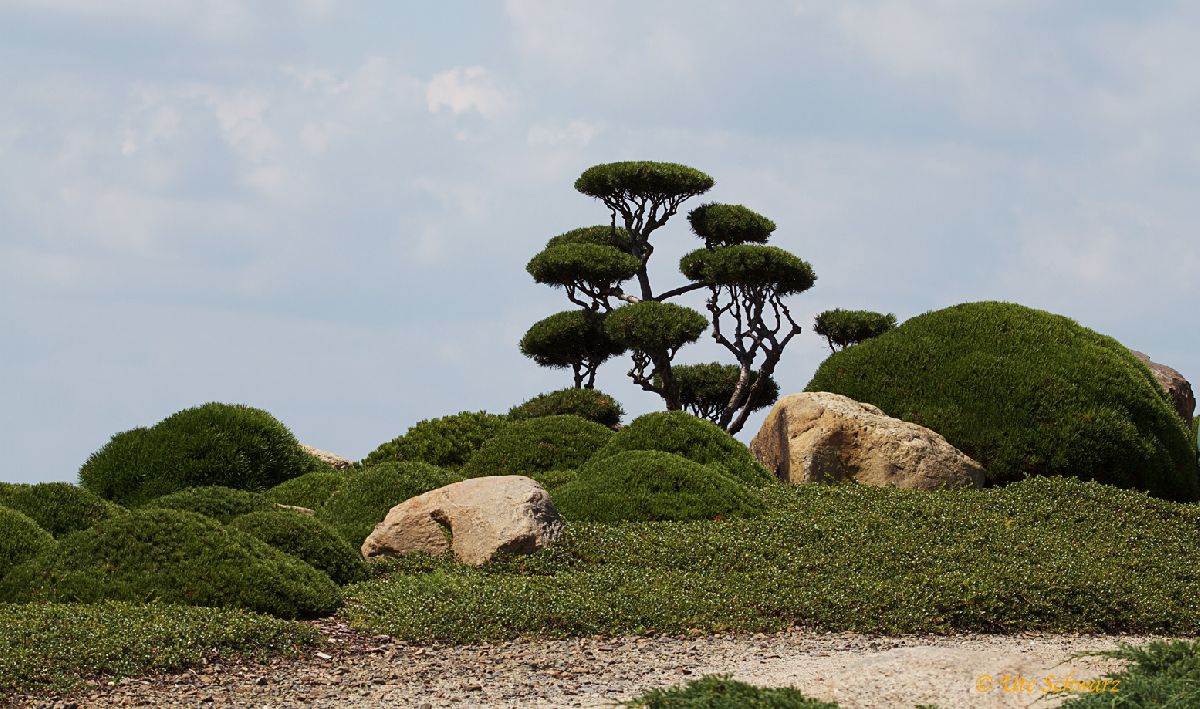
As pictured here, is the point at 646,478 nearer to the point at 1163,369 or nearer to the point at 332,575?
the point at 332,575

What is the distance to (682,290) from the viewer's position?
2628cm

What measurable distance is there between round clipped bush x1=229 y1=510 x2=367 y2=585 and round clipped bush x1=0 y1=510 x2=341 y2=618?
1.83ft

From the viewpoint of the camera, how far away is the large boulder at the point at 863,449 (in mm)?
14406

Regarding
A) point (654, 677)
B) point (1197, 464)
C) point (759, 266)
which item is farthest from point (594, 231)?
point (654, 677)

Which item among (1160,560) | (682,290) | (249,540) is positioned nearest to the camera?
(249,540)

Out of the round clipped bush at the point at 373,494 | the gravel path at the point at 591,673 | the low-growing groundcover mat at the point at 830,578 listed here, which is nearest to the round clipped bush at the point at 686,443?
the low-growing groundcover mat at the point at 830,578

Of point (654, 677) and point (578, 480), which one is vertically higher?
point (578, 480)

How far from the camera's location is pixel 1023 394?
50.1 ft

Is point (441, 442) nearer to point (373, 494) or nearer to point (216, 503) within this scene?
point (373, 494)

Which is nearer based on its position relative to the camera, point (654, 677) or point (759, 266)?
point (654, 677)

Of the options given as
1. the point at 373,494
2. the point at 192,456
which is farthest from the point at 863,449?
the point at 192,456

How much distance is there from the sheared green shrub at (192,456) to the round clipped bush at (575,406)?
6943mm

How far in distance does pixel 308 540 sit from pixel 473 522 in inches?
60.2

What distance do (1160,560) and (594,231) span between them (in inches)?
677
